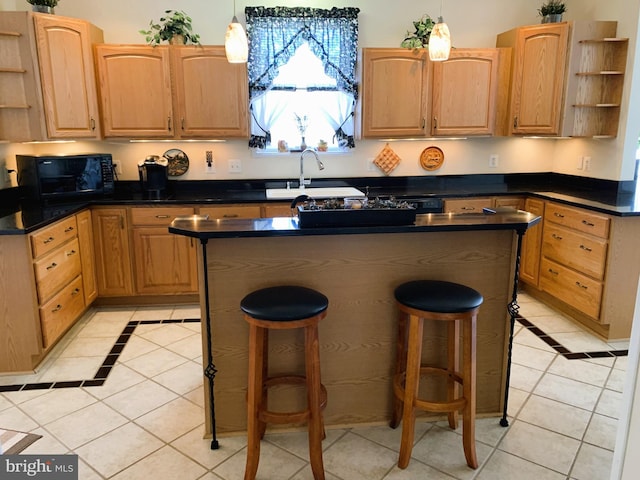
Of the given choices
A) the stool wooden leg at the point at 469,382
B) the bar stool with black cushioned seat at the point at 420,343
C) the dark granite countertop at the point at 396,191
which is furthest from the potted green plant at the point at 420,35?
the stool wooden leg at the point at 469,382

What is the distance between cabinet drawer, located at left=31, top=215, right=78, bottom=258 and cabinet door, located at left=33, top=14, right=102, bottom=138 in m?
0.78

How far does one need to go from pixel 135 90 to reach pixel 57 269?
64.0 inches

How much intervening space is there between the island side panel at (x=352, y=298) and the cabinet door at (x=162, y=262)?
1.83m

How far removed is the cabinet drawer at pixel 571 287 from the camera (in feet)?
11.1

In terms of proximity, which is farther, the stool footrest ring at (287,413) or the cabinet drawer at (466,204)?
the cabinet drawer at (466,204)

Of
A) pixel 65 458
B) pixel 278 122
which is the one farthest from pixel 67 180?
pixel 65 458

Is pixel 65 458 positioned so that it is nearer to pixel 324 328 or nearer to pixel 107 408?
pixel 107 408

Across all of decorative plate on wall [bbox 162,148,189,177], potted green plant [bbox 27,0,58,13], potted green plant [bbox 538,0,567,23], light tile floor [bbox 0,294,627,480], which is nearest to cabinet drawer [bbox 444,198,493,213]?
light tile floor [bbox 0,294,627,480]

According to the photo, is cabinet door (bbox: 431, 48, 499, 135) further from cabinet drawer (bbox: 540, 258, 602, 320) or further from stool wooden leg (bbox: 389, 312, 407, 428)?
stool wooden leg (bbox: 389, 312, 407, 428)

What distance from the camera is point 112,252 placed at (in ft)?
12.8

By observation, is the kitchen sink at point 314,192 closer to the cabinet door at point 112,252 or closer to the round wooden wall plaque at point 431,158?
the round wooden wall plaque at point 431,158

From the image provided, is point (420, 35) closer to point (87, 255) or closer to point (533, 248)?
point (533, 248)

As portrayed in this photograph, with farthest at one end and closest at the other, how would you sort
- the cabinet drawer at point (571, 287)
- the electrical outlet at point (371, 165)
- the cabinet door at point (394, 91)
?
1. the electrical outlet at point (371, 165)
2. the cabinet door at point (394, 91)
3. the cabinet drawer at point (571, 287)

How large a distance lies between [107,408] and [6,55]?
8.63ft
